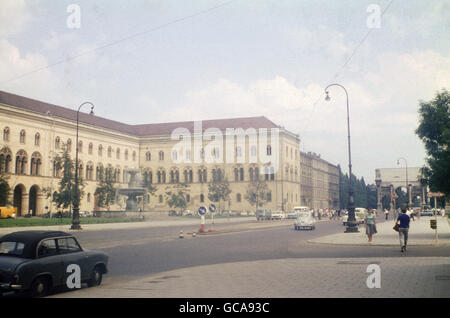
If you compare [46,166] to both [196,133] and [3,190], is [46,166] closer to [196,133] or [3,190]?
[3,190]

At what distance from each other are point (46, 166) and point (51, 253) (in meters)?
76.9

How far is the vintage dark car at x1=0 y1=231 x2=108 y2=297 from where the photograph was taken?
9.43 meters

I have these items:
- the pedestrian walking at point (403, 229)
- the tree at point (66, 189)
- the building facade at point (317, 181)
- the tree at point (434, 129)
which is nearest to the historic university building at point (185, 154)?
the building facade at point (317, 181)

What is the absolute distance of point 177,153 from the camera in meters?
119

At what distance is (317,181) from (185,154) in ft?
161

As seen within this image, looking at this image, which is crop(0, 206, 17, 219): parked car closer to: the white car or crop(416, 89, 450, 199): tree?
the white car

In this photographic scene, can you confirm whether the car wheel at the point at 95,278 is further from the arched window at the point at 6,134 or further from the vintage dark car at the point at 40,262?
the arched window at the point at 6,134

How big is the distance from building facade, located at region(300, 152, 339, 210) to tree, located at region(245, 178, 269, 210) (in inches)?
644

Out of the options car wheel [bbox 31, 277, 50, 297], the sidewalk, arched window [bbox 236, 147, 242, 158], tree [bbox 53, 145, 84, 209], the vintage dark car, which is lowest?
the sidewalk

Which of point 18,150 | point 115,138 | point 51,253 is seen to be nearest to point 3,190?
point 18,150

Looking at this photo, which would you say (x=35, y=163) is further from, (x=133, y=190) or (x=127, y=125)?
(x=127, y=125)

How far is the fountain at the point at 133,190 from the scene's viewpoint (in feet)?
235

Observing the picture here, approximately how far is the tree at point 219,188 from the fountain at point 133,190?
91.5 ft

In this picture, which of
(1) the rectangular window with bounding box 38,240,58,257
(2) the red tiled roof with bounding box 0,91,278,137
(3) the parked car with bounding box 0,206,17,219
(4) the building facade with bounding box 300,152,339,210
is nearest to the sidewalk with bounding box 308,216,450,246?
(1) the rectangular window with bounding box 38,240,58,257
